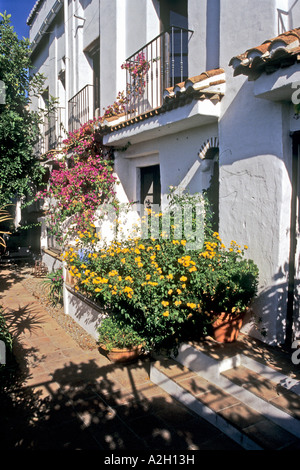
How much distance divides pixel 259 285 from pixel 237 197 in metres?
1.30

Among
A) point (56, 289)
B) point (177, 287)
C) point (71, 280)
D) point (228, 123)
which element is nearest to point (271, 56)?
point (228, 123)

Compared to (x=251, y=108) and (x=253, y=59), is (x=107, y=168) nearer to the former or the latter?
(x=251, y=108)

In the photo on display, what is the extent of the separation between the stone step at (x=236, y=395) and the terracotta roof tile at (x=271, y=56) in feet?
11.2

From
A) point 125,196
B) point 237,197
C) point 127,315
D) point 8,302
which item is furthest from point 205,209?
point 8,302

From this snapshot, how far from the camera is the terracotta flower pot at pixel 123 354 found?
4754 mm

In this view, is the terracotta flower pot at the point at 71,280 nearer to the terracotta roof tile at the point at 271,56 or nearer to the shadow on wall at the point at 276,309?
the shadow on wall at the point at 276,309

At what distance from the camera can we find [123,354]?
4.77m

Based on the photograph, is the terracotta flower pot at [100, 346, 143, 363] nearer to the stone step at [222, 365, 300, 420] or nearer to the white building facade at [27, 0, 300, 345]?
the stone step at [222, 365, 300, 420]

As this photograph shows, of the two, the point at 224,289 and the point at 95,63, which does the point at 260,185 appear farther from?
the point at 95,63

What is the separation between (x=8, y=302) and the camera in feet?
26.1

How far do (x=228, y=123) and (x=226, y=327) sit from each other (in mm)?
2949

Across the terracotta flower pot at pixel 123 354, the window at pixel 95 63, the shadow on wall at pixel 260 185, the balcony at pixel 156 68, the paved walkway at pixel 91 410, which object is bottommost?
the paved walkway at pixel 91 410

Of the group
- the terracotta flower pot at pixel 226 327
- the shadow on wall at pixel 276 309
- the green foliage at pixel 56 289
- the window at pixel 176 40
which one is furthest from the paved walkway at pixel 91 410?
the window at pixel 176 40
